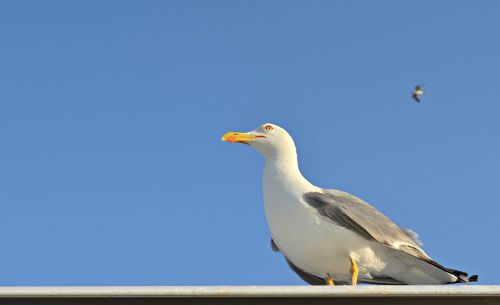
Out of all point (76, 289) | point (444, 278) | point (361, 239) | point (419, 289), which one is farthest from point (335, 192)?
point (76, 289)

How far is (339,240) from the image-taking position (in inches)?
258

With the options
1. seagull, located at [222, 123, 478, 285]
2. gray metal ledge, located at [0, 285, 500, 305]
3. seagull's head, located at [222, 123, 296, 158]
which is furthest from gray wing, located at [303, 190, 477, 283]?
gray metal ledge, located at [0, 285, 500, 305]

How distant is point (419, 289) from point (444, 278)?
11.3ft

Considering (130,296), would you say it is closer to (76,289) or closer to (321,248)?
(76,289)

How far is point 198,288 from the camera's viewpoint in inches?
133

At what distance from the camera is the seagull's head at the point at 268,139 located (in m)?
7.39

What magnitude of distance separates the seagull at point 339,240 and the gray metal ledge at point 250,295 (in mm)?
2953

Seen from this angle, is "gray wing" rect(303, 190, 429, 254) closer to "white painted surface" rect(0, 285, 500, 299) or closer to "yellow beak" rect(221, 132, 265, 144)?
"yellow beak" rect(221, 132, 265, 144)

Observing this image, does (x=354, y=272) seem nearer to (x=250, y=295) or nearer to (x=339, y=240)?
(x=339, y=240)

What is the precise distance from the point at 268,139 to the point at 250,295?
4172 millimetres

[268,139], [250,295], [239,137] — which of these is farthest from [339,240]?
[250,295]

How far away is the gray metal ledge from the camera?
331cm

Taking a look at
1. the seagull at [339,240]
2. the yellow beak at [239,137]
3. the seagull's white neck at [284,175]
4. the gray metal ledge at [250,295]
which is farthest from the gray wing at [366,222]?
the gray metal ledge at [250,295]

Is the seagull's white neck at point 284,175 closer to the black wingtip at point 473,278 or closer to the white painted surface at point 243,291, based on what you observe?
the black wingtip at point 473,278
